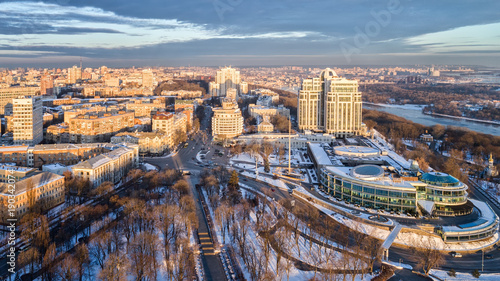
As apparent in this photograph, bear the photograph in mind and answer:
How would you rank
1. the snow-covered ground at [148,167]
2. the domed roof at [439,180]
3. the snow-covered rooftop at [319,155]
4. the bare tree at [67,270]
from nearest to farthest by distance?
the bare tree at [67,270] → the domed roof at [439,180] → the snow-covered rooftop at [319,155] → the snow-covered ground at [148,167]

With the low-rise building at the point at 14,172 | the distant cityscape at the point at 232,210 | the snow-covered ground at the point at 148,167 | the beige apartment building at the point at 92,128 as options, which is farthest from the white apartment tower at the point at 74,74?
the low-rise building at the point at 14,172

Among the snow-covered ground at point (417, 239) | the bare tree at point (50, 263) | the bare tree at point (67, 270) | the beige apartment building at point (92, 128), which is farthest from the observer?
the beige apartment building at point (92, 128)

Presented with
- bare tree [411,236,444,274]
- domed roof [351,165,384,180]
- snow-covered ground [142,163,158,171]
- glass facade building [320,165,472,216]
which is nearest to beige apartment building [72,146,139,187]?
Result: snow-covered ground [142,163,158,171]

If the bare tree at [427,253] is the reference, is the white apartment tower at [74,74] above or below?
above

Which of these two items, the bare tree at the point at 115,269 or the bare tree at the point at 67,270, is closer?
the bare tree at the point at 115,269

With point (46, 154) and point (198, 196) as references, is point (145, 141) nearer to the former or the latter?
point (46, 154)

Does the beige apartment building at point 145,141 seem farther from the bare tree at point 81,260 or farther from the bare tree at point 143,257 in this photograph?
the bare tree at point 81,260

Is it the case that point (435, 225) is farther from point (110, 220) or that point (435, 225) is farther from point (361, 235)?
point (110, 220)
